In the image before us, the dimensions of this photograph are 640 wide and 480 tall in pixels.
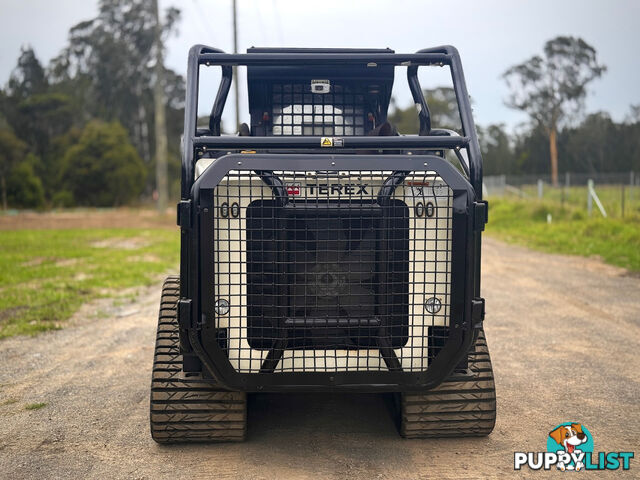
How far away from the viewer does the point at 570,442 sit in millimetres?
4164

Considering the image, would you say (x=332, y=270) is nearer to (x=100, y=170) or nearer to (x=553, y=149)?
(x=100, y=170)

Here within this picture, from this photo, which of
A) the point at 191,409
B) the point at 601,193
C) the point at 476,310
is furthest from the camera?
the point at 601,193

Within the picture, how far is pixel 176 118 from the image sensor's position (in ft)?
181

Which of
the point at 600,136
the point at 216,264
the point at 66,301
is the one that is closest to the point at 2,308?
the point at 66,301

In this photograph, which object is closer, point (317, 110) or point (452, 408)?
point (452, 408)

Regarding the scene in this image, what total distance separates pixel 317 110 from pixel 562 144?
45.1m

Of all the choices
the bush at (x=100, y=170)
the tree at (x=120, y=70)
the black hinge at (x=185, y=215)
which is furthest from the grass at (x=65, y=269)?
the tree at (x=120, y=70)

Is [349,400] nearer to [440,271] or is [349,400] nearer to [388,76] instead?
[440,271]

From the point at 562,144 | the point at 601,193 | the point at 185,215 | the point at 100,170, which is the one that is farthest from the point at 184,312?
the point at 562,144

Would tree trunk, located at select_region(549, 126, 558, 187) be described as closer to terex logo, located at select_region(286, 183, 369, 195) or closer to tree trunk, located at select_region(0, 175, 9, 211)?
tree trunk, located at select_region(0, 175, 9, 211)

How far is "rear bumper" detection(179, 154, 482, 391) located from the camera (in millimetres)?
3416

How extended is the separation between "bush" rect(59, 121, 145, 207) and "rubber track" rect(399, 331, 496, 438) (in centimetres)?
4125

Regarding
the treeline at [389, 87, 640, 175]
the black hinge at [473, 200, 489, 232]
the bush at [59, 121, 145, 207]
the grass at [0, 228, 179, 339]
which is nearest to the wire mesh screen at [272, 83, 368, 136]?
the black hinge at [473, 200, 489, 232]

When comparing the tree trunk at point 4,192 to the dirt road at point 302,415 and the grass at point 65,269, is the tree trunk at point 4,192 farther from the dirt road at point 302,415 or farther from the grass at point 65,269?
the dirt road at point 302,415
